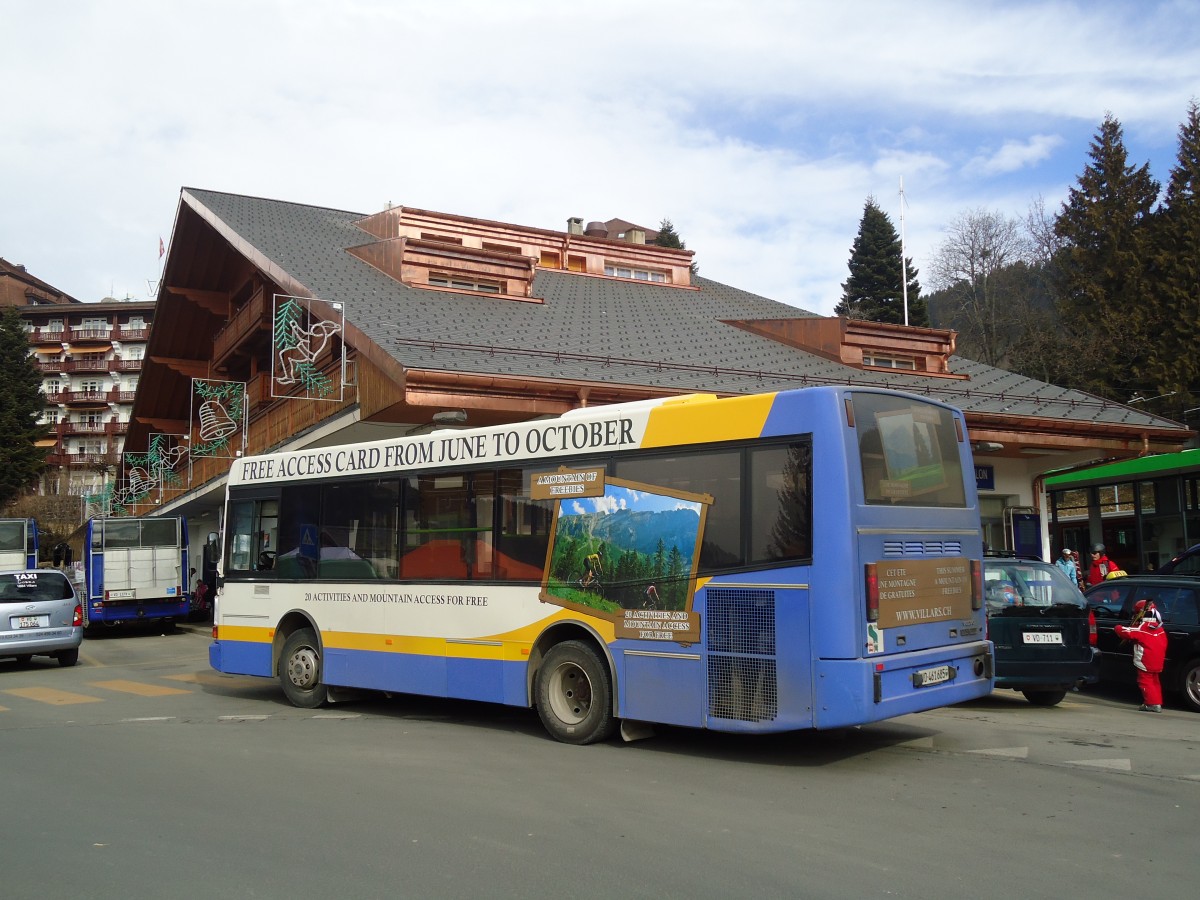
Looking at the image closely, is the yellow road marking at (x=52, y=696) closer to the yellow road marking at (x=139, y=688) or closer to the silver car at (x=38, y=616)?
the yellow road marking at (x=139, y=688)

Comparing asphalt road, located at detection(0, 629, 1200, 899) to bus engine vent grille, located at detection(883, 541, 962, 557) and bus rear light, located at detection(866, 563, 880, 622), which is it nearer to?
bus rear light, located at detection(866, 563, 880, 622)

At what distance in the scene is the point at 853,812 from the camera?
677 centimetres

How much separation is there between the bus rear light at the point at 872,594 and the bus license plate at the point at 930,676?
2.43ft

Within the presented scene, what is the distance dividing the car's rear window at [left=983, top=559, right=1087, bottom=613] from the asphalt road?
4.08 feet

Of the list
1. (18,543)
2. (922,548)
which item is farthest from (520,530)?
(18,543)

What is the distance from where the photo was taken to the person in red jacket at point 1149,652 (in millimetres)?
11562

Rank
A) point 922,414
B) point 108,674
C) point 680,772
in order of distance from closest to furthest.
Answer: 1. point 680,772
2. point 922,414
3. point 108,674

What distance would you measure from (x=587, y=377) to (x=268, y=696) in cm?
715

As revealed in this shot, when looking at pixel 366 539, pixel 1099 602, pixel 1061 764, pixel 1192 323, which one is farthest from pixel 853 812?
pixel 1192 323

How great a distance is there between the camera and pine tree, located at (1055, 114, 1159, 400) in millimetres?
42906

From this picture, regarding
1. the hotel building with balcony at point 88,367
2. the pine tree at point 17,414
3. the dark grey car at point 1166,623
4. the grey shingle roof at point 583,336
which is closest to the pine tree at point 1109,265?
the grey shingle roof at point 583,336

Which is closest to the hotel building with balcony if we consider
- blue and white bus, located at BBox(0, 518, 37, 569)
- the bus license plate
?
blue and white bus, located at BBox(0, 518, 37, 569)

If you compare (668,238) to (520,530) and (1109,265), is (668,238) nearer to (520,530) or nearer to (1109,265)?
(1109,265)

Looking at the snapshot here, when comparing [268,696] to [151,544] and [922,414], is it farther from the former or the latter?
[151,544]
